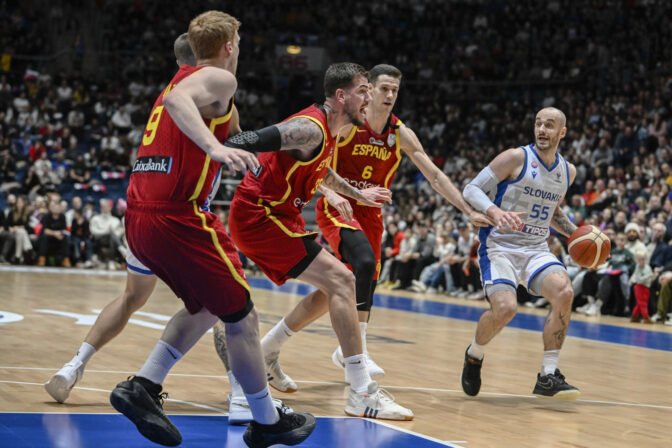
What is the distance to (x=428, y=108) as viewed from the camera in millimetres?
26516

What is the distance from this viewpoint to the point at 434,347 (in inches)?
340

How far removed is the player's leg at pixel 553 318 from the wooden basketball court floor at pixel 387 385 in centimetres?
16

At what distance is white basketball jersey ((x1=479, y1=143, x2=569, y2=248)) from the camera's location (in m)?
6.41

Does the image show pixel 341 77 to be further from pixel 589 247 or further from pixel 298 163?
pixel 589 247

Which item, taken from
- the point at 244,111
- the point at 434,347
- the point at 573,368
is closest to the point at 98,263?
the point at 244,111

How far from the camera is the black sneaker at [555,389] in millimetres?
5789

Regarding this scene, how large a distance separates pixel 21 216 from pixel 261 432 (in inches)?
660

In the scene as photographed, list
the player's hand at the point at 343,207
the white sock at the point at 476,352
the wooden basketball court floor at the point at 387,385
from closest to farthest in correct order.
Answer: the wooden basketball court floor at the point at 387,385, the player's hand at the point at 343,207, the white sock at the point at 476,352

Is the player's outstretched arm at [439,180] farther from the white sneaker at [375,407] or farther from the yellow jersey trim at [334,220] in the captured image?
the white sneaker at [375,407]

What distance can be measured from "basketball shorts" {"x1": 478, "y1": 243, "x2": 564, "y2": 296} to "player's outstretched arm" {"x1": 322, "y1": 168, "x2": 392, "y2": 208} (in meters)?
1.09

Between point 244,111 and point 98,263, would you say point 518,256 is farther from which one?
point 244,111

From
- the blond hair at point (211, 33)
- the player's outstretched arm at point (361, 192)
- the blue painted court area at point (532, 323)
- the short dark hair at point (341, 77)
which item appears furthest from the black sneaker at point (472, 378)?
the blue painted court area at point (532, 323)

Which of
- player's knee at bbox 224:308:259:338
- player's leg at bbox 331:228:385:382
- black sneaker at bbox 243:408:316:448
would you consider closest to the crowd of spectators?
player's leg at bbox 331:228:385:382

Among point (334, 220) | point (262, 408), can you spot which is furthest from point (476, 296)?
point (262, 408)
